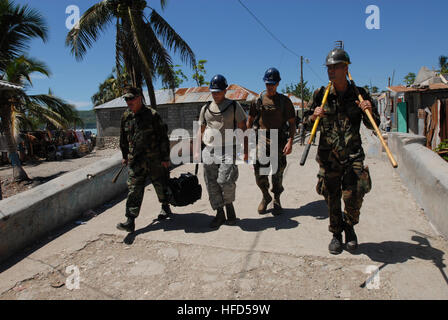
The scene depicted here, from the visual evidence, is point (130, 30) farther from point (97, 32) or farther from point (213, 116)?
point (213, 116)

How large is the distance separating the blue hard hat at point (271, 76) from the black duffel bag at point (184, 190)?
5.06ft

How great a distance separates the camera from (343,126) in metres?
2.88

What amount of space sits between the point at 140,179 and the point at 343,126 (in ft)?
7.77

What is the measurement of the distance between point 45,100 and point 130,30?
4.02 meters

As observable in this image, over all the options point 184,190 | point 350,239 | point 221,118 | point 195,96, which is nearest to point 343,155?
point 350,239

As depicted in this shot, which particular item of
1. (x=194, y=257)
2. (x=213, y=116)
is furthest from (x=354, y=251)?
(x=213, y=116)

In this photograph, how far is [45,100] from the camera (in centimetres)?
1105

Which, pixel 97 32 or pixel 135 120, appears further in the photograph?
pixel 97 32

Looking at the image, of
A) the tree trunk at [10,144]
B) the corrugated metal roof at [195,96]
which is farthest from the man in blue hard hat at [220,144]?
the corrugated metal roof at [195,96]

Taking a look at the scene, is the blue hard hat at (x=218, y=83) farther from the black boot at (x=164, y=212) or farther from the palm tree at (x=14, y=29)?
the palm tree at (x=14, y=29)

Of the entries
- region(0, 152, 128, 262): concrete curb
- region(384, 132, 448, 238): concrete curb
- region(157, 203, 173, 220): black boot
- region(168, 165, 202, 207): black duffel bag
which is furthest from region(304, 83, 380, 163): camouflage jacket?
region(0, 152, 128, 262): concrete curb

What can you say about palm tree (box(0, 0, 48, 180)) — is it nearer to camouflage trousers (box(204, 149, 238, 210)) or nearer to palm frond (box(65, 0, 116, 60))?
palm frond (box(65, 0, 116, 60))

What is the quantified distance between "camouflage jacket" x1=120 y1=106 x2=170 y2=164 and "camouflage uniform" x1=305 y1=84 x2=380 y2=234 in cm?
186

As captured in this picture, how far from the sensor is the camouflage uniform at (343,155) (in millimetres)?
2824
